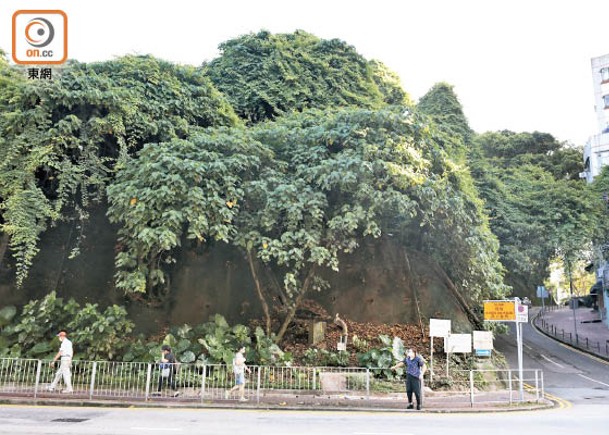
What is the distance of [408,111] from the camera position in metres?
14.8

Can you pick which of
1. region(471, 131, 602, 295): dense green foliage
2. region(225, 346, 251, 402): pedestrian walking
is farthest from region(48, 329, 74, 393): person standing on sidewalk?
region(471, 131, 602, 295): dense green foliage

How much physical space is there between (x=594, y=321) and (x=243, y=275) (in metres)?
38.6

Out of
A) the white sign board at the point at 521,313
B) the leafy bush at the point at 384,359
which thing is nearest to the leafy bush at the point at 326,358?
the leafy bush at the point at 384,359

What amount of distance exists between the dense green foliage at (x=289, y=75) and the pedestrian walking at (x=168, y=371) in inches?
440

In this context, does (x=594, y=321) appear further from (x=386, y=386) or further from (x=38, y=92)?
(x=38, y=92)

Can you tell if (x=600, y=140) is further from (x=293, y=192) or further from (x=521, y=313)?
(x=293, y=192)

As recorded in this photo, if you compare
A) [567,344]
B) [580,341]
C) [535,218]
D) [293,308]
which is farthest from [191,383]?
[580,341]

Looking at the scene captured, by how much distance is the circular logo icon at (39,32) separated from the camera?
11734 millimetres

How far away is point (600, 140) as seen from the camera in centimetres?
3694

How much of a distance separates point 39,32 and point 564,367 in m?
25.6

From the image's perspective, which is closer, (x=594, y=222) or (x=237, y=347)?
(x=237, y=347)

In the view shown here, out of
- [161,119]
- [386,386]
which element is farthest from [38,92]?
[386,386]

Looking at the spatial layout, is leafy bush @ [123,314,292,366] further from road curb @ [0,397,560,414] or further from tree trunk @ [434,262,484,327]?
tree trunk @ [434,262,484,327]

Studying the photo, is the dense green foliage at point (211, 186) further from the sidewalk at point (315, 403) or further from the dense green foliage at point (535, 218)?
the dense green foliage at point (535, 218)
